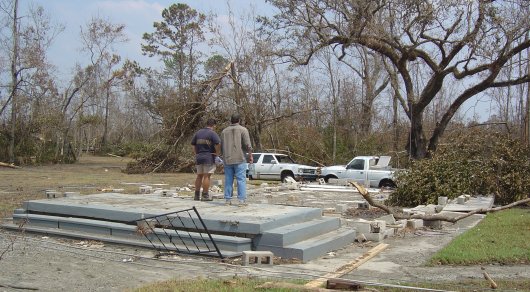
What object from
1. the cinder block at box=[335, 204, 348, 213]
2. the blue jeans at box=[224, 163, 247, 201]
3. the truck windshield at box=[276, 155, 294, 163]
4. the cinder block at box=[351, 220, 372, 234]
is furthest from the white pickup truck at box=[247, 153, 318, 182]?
the cinder block at box=[351, 220, 372, 234]

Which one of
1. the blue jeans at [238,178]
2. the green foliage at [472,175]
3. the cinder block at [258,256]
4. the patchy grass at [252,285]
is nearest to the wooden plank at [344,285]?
the patchy grass at [252,285]

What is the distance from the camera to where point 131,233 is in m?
8.70

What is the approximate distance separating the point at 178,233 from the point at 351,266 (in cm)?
263

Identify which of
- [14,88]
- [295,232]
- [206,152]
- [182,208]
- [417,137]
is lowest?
[295,232]

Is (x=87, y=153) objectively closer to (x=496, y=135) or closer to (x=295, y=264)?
(x=496, y=135)

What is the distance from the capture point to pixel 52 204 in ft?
32.4

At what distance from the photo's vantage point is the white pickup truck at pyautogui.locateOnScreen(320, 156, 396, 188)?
22.7 m

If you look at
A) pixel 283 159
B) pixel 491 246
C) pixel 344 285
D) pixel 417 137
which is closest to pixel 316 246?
pixel 344 285

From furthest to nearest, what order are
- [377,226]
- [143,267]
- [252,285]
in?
[377,226]
[143,267]
[252,285]

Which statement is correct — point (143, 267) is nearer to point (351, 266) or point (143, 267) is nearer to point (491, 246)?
point (351, 266)

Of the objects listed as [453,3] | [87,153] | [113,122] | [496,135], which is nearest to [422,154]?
[453,3]

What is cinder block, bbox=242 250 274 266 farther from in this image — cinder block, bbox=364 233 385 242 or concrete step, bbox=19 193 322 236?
cinder block, bbox=364 233 385 242

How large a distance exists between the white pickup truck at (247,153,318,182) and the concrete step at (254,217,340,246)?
647 inches

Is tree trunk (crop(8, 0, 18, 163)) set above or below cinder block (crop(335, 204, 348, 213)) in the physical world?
above
